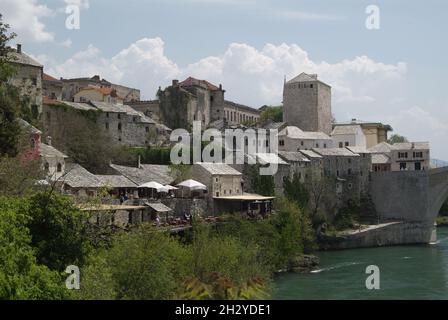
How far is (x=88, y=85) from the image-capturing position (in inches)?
3917

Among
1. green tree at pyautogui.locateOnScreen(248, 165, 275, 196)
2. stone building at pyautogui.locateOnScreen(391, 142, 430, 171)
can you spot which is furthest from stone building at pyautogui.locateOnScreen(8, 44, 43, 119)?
stone building at pyautogui.locateOnScreen(391, 142, 430, 171)

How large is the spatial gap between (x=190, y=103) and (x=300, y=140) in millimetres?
16575

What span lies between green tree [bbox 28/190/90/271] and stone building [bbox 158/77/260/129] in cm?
5691

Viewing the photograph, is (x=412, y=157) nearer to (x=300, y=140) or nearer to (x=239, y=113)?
(x=300, y=140)

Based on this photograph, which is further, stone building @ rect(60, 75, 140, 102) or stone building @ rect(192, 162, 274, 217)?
stone building @ rect(60, 75, 140, 102)

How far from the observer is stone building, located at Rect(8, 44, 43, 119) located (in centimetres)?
5553

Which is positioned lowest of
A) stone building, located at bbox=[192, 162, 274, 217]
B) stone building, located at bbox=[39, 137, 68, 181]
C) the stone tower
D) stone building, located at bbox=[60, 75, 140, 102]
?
stone building, located at bbox=[192, 162, 274, 217]

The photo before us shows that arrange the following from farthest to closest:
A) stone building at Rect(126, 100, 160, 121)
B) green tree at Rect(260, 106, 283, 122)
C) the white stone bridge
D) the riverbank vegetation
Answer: green tree at Rect(260, 106, 283, 122) → stone building at Rect(126, 100, 160, 121) → the white stone bridge → the riverbank vegetation

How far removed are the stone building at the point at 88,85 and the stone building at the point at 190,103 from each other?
1636cm

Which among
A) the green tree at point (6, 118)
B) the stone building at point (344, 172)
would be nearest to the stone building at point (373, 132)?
the stone building at point (344, 172)

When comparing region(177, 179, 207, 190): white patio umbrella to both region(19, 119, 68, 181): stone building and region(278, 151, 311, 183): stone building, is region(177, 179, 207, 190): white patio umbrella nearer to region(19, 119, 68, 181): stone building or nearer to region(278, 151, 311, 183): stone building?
region(19, 119, 68, 181): stone building

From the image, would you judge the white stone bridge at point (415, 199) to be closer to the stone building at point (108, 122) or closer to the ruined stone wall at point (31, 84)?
the stone building at point (108, 122)

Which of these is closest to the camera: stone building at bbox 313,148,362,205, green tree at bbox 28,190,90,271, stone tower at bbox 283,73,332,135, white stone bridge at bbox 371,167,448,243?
green tree at bbox 28,190,90,271

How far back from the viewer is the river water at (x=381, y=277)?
3706cm
